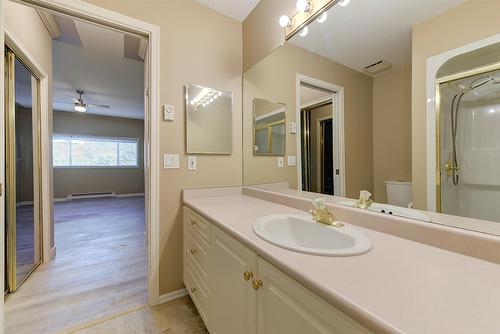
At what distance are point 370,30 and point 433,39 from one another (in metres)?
0.35

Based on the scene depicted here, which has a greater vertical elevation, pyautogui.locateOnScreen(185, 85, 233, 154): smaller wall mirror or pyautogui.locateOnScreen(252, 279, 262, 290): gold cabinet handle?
pyautogui.locateOnScreen(185, 85, 233, 154): smaller wall mirror

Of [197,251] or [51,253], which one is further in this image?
[51,253]

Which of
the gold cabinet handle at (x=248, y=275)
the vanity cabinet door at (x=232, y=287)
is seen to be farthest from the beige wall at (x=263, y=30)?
the gold cabinet handle at (x=248, y=275)

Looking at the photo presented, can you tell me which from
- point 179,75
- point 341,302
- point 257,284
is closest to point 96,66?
point 179,75

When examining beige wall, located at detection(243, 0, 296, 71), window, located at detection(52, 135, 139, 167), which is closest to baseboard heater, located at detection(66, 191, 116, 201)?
window, located at detection(52, 135, 139, 167)

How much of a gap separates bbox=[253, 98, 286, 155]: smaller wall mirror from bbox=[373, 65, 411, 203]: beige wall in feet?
2.47

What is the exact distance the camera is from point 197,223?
1.39 meters

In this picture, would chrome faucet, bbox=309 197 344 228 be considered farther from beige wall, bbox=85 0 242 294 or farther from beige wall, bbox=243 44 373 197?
beige wall, bbox=85 0 242 294

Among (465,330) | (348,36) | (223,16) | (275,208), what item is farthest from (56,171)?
(465,330)

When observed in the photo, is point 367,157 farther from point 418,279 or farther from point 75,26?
point 75,26

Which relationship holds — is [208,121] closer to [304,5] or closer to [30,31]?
[304,5]

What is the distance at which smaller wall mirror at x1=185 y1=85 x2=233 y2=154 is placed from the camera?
174cm

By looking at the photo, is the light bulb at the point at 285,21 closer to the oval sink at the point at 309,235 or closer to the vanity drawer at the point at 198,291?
the oval sink at the point at 309,235

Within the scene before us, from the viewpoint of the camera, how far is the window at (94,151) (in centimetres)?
572
